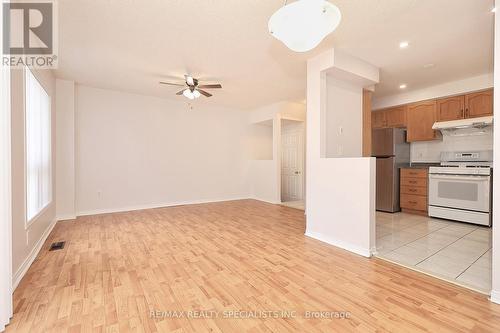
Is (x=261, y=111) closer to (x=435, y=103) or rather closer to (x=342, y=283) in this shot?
(x=435, y=103)

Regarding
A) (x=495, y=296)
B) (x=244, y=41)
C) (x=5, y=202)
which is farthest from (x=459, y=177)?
(x=5, y=202)

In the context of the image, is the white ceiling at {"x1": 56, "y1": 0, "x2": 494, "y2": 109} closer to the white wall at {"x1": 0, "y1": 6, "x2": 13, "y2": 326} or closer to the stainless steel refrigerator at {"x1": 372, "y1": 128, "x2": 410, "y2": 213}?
the stainless steel refrigerator at {"x1": 372, "y1": 128, "x2": 410, "y2": 213}

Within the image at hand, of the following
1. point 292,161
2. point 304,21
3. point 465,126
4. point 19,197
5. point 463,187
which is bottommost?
point 463,187

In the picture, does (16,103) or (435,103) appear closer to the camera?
(16,103)

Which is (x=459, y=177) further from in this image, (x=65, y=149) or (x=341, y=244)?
(x=65, y=149)

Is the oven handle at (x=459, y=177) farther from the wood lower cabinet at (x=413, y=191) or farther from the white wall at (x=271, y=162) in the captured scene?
the white wall at (x=271, y=162)

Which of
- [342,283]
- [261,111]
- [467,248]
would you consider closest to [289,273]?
[342,283]

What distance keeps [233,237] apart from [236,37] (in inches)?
111

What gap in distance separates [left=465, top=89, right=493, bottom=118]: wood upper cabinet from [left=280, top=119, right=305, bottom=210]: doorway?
11.9ft

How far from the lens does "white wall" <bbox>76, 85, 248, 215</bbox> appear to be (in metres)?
4.95

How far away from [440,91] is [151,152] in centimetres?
664

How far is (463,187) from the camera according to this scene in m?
4.10

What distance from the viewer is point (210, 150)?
6.55 metres
